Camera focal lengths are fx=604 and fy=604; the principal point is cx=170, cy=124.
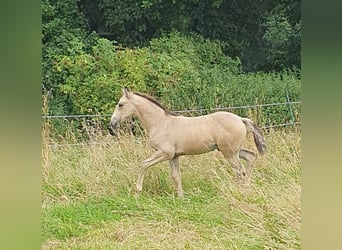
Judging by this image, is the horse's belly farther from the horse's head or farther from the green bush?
the green bush

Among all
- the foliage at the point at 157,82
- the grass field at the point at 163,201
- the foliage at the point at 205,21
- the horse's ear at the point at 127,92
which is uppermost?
the foliage at the point at 205,21

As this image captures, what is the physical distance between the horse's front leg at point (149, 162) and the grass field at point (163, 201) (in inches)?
3.6

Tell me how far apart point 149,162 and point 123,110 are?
2.25 ft

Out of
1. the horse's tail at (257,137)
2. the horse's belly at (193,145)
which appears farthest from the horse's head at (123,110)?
the horse's tail at (257,137)

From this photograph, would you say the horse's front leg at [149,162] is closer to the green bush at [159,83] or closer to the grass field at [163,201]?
the grass field at [163,201]

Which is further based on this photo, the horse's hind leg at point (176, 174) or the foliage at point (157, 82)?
the foliage at point (157, 82)

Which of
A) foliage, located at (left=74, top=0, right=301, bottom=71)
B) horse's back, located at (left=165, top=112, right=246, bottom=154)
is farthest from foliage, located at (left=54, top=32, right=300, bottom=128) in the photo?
horse's back, located at (left=165, top=112, right=246, bottom=154)

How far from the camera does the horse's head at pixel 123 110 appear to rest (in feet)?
17.6

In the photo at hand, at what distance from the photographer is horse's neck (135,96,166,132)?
17.4 ft

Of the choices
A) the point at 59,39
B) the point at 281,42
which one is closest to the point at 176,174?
the point at 59,39

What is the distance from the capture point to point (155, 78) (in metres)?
9.83
